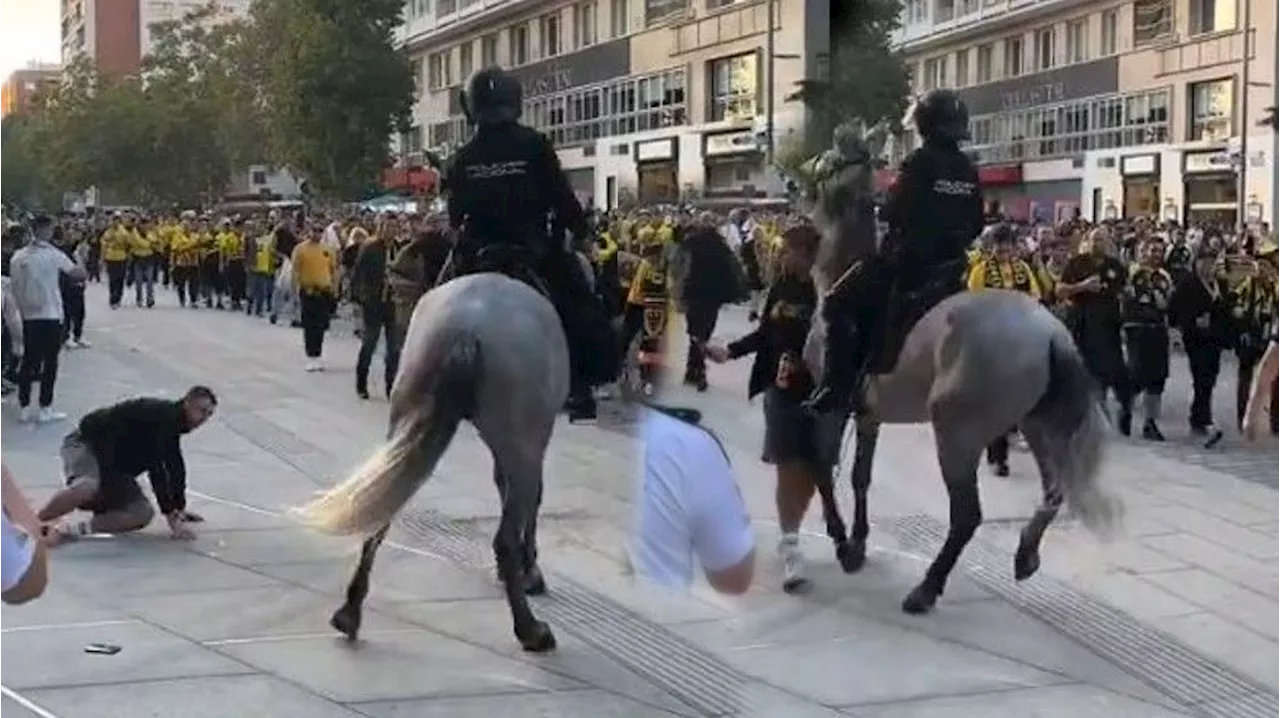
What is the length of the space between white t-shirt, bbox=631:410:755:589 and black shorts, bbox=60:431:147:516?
3.35 m

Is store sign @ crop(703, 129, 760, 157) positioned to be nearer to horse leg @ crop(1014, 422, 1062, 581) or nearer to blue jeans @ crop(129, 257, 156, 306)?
blue jeans @ crop(129, 257, 156, 306)

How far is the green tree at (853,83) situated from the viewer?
884 centimetres

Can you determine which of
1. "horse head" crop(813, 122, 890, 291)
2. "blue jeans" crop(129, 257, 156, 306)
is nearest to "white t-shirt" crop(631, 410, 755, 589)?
"horse head" crop(813, 122, 890, 291)

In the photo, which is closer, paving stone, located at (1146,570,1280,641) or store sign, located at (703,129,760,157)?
paving stone, located at (1146,570,1280,641)

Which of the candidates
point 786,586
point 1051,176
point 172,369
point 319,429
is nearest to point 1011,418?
point 786,586

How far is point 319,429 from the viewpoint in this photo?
45.5 feet

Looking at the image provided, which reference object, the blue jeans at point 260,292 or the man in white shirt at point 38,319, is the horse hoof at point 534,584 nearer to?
the man in white shirt at point 38,319

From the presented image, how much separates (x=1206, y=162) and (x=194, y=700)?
1607 inches

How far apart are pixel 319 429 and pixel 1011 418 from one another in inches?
287

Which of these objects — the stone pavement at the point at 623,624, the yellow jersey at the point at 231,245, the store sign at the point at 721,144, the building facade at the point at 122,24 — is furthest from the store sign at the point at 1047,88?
the building facade at the point at 122,24

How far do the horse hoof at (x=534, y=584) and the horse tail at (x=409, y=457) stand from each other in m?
1.17

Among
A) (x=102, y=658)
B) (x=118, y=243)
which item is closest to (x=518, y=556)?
(x=102, y=658)

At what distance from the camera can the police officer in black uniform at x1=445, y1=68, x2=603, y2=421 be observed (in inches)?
296

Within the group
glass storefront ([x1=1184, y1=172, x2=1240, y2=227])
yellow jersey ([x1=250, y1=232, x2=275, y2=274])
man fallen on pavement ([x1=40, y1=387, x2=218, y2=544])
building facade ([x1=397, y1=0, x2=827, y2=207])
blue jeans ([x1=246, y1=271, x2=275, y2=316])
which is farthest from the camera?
glass storefront ([x1=1184, y1=172, x2=1240, y2=227])
